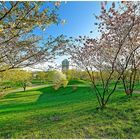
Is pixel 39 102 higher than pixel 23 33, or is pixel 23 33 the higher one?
pixel 23 33

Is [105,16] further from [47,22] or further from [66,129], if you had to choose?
[47,22]

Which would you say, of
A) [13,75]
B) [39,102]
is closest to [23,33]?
[13,75]

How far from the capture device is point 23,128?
14727mm

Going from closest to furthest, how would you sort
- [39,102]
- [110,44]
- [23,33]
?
[23,33] < [110,44] < [39,102]

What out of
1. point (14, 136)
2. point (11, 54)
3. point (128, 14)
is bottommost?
point (14, 136)

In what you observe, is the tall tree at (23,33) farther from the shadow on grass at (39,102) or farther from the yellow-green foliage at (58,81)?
the shadow on grass at (39,102)

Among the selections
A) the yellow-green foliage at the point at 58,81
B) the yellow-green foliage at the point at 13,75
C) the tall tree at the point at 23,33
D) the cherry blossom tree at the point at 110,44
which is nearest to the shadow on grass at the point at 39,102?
the yellow-green foliage at the point at 58,81

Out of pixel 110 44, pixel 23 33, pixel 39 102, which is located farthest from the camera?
pixel 39 102

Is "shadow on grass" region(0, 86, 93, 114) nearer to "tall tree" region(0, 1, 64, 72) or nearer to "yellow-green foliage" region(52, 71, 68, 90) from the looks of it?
"yellow-green foliage" region(52, 71, 68, 90)

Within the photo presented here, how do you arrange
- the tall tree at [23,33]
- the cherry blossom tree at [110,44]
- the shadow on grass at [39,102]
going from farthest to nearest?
the shadow on grass at [39,102], the cherry blossom tree at [110,44], the tall tree at [23,33]

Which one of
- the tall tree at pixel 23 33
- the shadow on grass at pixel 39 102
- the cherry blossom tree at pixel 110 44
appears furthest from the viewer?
the shadow on grass at pixel 39 102

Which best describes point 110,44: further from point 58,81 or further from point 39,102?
point 39,102

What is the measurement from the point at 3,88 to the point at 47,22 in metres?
11.5

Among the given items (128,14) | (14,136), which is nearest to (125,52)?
(128,14)
